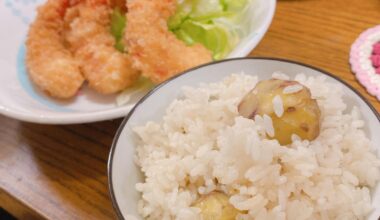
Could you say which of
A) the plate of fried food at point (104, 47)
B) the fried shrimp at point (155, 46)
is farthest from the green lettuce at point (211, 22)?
the fried shrimp at point (155, 46)

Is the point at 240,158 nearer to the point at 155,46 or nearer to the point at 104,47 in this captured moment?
the point at 155,46

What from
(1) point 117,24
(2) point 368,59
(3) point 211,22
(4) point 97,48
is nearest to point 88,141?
(4) point 97,48

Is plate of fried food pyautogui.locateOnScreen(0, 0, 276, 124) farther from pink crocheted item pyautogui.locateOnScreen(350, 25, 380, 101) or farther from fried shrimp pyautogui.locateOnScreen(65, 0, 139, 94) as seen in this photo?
pink crocheted item pyautogui.locateOnScreen(350, 25, 380, 101)

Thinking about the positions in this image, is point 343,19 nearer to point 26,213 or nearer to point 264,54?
point 264,54

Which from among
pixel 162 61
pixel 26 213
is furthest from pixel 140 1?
pixel 26 213

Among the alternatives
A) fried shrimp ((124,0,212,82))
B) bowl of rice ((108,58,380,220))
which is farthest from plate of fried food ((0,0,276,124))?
bowl of rice ((108,58,380,220))
